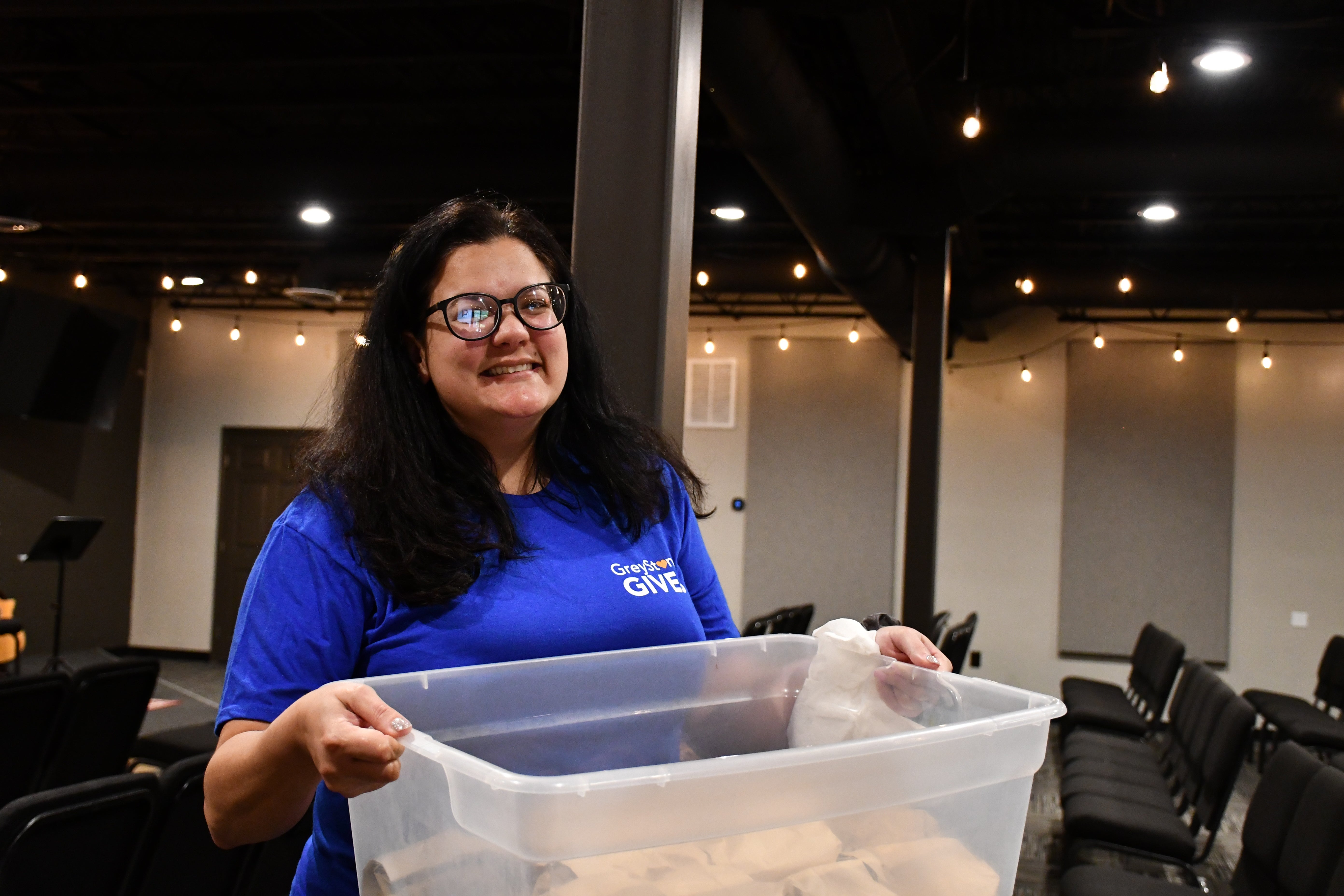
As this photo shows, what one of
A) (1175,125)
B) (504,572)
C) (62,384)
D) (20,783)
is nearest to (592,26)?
(504,572)

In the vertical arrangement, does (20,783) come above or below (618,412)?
below

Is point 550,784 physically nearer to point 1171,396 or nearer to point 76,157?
point 76,157

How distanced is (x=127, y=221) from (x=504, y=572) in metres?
7.95

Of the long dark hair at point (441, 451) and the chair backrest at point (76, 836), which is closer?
the long dark hair at point (441, 451)

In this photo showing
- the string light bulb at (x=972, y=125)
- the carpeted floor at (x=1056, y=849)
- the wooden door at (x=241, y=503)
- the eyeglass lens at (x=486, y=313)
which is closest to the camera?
the eyeglass lens at (x=486, y=313)

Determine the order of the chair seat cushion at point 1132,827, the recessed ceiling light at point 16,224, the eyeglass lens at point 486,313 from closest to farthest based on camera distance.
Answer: the eyeglass lens at point 486,313 → the chair seat cushion at point 1132,827 → the recessed ceiling light at point 16,224

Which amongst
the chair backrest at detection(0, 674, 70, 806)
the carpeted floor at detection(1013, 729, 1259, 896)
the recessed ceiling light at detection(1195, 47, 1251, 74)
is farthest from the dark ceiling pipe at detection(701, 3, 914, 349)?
the chair backrest at detection(0, 674, 70, 806)

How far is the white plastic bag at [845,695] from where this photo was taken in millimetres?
1099

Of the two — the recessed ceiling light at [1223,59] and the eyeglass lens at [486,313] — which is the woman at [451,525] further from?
the recessed ceiling light at [1223,59]

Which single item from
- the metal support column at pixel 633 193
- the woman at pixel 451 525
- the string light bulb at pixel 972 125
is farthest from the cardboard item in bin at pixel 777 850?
the string light bulb at pixel 972 125

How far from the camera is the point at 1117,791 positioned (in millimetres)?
4305

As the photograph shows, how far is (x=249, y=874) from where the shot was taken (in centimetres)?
278

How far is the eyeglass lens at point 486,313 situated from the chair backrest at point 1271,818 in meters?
2.85

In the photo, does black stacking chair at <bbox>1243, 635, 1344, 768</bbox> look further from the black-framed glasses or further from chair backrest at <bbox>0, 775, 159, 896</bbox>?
the black-framed glasses
